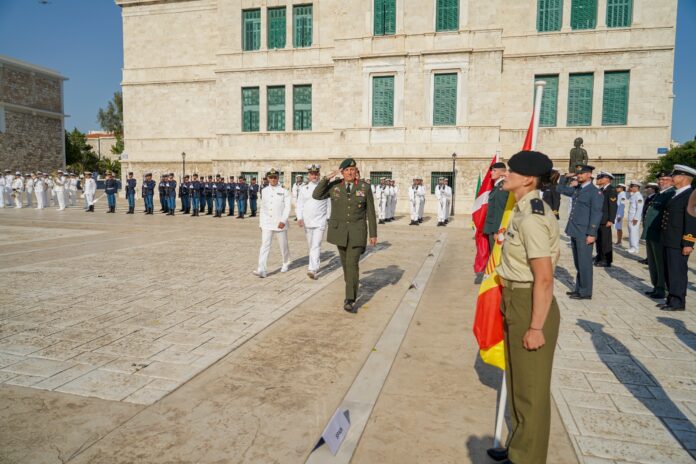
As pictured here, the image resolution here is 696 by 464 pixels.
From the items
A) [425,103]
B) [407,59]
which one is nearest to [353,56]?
[407,59]

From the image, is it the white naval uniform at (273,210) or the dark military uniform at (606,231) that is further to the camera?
the dark military uniform at (606,231)

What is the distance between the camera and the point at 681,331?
18.2ft

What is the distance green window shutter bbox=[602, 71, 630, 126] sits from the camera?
24078mm

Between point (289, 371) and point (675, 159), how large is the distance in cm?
2524

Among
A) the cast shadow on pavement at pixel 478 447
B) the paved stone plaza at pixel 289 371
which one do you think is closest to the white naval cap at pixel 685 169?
the paved stone plaza at pixel 289 371

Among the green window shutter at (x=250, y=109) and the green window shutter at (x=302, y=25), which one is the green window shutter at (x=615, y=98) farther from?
the green window shutter at (x=250, y=109)

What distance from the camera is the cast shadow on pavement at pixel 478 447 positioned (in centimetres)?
289

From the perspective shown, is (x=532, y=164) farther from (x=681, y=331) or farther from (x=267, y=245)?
(x=267, y=245)

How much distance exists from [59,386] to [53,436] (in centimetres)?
85

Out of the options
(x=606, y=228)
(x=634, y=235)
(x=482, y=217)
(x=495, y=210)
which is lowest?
(x=634, y=235)

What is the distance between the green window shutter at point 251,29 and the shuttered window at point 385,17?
8.16 meters

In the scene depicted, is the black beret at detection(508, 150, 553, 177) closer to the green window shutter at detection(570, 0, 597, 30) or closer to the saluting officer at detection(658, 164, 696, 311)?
the saluting officer at detection(658, 164, 696, 311)

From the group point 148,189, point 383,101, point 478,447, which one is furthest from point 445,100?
point 478,447

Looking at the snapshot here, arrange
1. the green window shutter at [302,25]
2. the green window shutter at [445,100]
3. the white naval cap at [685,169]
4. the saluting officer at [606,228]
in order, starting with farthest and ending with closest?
the green window shutter at [302,25], the green window shutter at [445,100], the saluting officer at [606,228], the white naval cap at [685,169]
